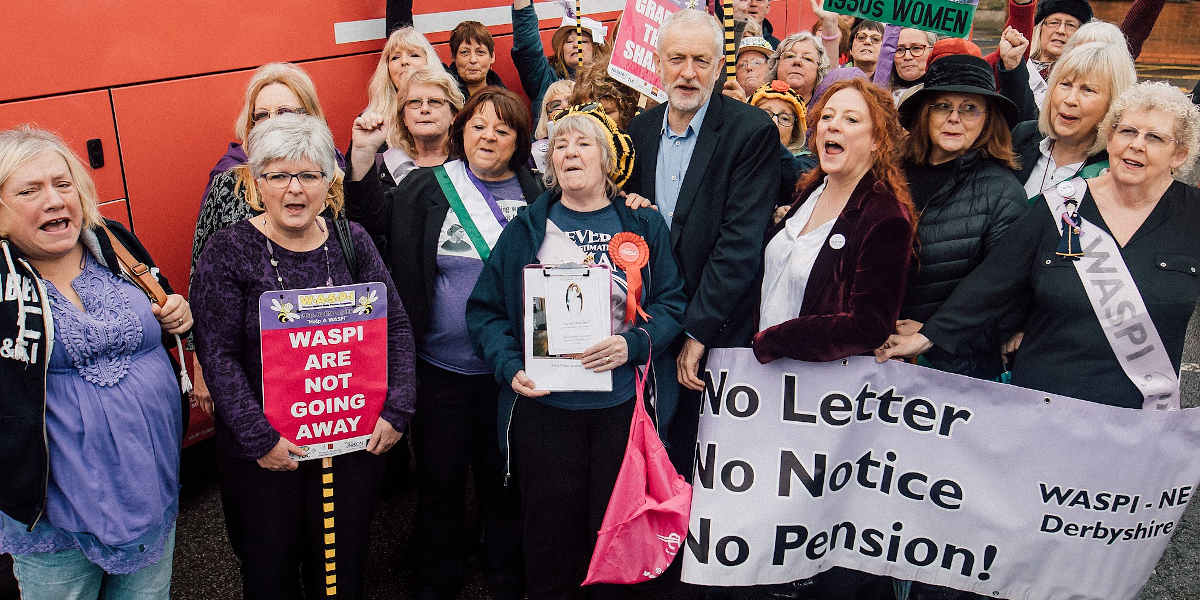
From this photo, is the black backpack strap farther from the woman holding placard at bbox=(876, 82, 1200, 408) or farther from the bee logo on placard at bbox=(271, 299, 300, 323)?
the woman holding placard at bbox=(876, 82, 1200, 408)

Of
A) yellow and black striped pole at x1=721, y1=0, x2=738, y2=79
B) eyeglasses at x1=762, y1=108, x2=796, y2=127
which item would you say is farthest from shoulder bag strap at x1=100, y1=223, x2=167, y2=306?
eyeglasses at x1=762, y1=108, x2=796, y2=127

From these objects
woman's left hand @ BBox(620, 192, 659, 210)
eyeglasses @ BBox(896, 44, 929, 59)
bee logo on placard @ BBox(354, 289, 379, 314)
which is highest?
eyeglasses @ BBox(896, 44, 929, 59)

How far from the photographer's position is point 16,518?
2525mm

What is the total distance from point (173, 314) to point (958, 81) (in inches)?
115

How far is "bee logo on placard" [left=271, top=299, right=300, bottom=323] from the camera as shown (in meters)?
2.92

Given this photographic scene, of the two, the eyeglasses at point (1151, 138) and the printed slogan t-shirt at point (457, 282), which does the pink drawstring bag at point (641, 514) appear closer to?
the printed slogan t-shirt at point (457, 282)

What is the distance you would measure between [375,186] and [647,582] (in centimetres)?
195

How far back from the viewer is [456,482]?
151 inches

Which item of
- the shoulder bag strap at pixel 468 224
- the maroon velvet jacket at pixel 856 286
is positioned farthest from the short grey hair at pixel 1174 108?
the shoulder bag strap at pixel 468 224

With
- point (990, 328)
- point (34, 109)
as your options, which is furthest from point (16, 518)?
point (990, 328)

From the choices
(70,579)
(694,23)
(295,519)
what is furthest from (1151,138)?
(70,579)

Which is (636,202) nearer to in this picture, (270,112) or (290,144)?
(290,144)

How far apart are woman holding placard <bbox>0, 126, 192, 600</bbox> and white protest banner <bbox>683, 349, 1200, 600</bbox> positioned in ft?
6.28

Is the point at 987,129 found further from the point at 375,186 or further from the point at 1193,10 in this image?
the point at 1193,10
